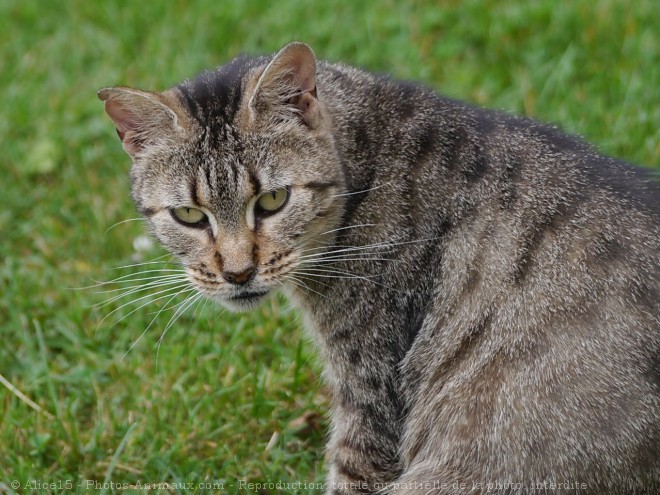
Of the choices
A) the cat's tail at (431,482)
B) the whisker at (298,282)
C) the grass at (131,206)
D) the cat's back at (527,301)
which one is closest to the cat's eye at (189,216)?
the whisker at (298,282)

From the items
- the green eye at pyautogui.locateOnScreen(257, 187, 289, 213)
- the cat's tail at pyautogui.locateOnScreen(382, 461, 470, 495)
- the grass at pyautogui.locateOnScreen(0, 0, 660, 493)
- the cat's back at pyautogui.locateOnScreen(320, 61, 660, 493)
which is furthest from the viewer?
the grass at pyautogui.locateOnScreen(0, 0, 660, 493)

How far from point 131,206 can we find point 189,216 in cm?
212

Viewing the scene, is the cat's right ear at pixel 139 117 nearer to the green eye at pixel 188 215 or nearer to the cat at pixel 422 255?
the cat at pixel 422 255

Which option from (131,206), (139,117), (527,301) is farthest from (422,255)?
(131,206)

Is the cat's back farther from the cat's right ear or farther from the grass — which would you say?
the grass

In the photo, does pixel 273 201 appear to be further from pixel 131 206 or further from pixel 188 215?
pixel 131 206

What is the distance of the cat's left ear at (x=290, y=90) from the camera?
3598 mm

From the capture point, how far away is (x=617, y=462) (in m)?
3.26

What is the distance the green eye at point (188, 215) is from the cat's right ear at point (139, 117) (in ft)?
1.00

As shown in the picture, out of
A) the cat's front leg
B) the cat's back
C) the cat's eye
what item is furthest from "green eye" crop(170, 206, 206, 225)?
the cat's front leg

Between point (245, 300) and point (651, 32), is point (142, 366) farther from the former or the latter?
point (651, 32)

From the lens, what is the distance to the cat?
11.0ft

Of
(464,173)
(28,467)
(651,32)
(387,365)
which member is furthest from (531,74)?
(28,467)

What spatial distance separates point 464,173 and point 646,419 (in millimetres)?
1200
